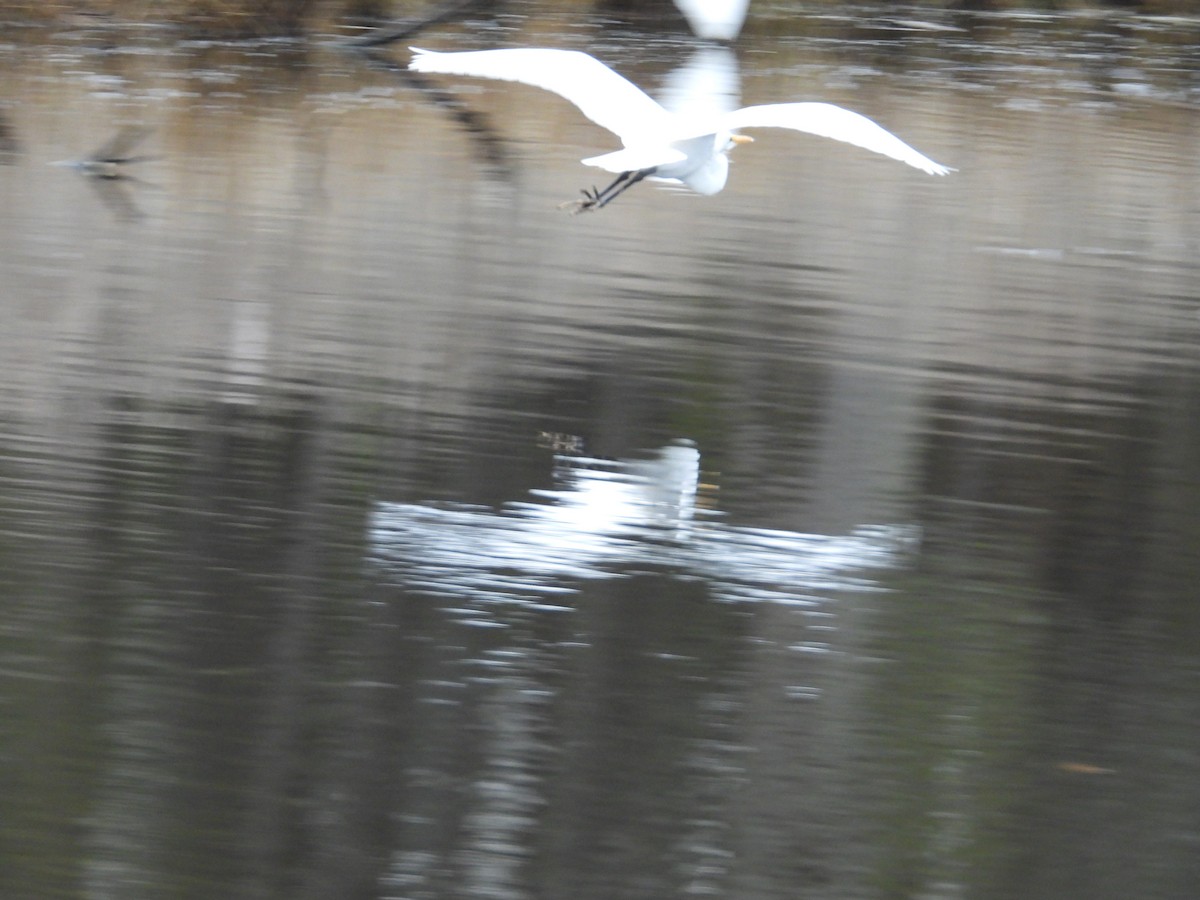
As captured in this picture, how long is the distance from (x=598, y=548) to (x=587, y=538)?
0.11 metres

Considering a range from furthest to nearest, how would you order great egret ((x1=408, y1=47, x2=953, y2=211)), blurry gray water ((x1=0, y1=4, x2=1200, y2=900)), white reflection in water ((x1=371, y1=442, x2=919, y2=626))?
great egret ((x1=408, y1=47, x2=953, y2=211)) < white reflection in water ((x1=371, y1=442, x2=919, y2=626)) < blurry gray water ((x1=0, y1=4, x2=1200, y2=900))

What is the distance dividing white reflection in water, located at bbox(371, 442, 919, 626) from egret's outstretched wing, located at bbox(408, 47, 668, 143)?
9.73 feet

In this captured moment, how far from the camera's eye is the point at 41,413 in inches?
325

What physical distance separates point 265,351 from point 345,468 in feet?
6.61

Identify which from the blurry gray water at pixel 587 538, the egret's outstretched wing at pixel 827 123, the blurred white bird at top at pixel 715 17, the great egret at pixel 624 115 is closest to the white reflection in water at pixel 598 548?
the blurry gray water at pixel 587 538

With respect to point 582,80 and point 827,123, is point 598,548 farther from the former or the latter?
point 582,80

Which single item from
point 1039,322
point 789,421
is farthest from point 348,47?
point 789,421

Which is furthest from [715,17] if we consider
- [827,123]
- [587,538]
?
[587,538]

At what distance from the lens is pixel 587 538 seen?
7.04m

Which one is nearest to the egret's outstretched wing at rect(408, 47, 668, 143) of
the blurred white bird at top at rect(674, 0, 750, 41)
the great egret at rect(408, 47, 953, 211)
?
the great egret at rect(408, 47, 953, 211)

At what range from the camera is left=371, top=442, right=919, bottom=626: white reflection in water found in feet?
21.4

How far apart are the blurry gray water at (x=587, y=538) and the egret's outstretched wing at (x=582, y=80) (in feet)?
3.50

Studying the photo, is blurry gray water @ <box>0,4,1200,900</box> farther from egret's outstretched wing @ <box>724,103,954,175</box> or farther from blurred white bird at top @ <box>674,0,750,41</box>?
blurred white bird at top @ <box>674,0,750,41</box>

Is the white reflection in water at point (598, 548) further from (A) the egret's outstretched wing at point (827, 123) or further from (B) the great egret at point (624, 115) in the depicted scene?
(B) the great egret at point (624, 115)
